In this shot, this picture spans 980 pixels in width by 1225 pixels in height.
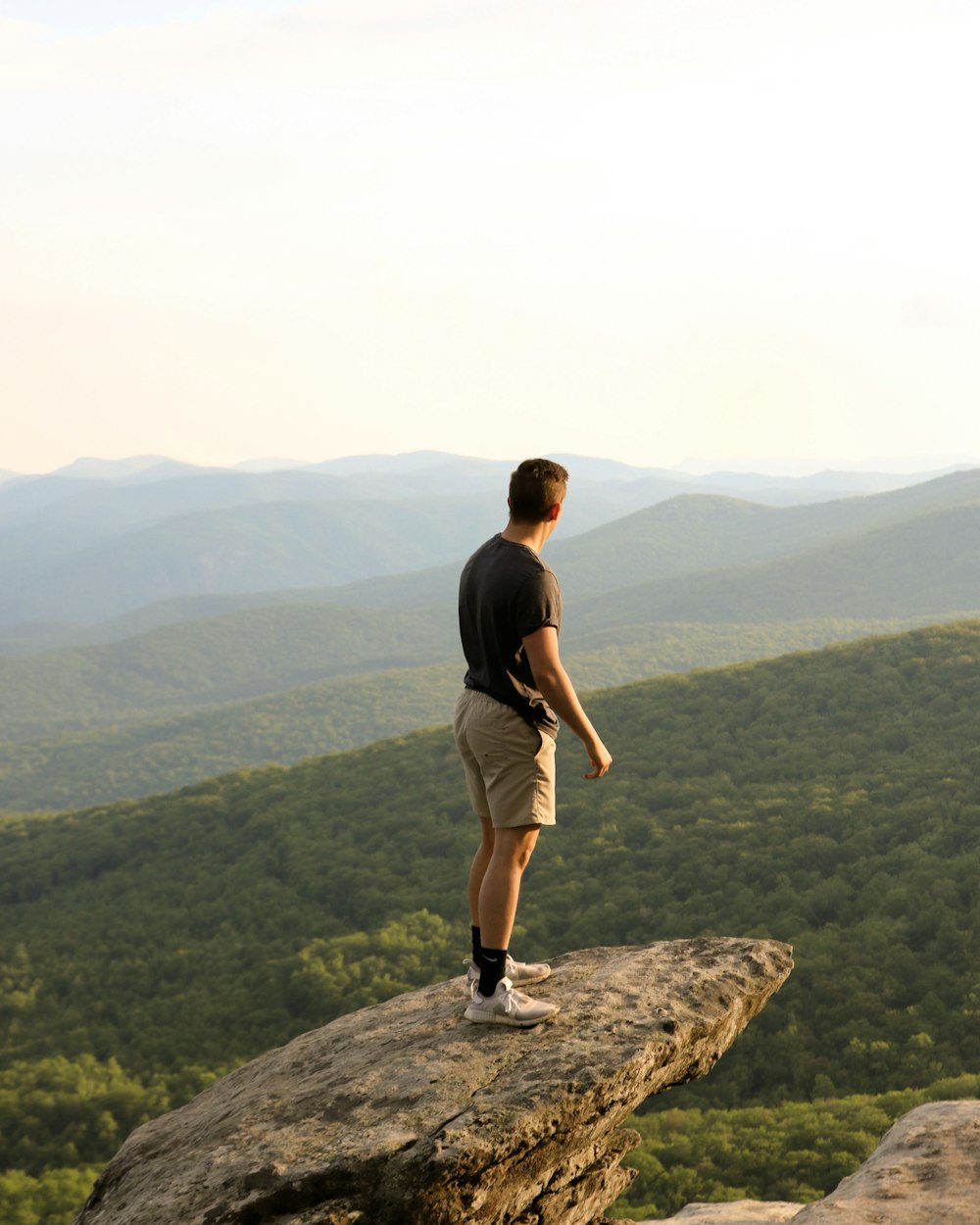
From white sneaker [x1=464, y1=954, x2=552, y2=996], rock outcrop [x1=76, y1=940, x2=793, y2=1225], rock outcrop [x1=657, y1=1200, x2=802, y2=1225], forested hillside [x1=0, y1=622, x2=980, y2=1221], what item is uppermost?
white sneaker [x1=464, y1=954, x2=552, y2=996]

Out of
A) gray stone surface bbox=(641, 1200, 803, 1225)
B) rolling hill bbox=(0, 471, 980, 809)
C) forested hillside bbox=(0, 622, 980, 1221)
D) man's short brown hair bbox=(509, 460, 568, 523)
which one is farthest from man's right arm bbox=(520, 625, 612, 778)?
rolling hill bbox=(0, 471, 980, 809)

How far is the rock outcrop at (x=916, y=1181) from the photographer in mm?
7328

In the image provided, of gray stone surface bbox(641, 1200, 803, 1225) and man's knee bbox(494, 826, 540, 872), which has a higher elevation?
man's knee bbox(494, 826, 540, 872)

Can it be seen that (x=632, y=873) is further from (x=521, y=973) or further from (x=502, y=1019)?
(x=502, y=1019)

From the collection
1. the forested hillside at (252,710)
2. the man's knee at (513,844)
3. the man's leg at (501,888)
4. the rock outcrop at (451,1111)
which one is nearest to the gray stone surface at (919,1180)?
the rock outcrop at (451,1111)

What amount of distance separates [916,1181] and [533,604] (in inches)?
218

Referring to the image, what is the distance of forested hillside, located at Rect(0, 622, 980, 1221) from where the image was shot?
71.9ft

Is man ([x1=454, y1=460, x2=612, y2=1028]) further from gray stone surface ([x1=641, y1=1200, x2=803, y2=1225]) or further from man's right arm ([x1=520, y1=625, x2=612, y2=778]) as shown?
gray stone surface ([x1=641, y1=1200, x2=803, y2=1225])

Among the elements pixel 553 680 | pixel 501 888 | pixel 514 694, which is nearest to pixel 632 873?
pixel 501 888

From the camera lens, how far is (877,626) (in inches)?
3999

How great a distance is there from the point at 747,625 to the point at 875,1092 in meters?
103

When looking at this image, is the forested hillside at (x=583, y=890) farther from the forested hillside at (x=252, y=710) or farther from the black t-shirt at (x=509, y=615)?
the forested hillside at (x=252, y=710)

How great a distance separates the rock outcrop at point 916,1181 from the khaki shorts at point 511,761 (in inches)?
144

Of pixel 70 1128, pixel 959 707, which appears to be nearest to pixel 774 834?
pixel 959 707
